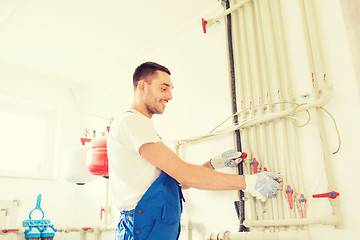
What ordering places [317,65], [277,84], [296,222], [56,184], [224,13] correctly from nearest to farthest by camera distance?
[296,222]
[317,65]
[277,84]
[224,13]
[56,184]

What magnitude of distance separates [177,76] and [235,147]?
0.91 meters

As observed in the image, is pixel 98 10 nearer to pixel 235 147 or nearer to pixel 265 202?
pixel 235 147

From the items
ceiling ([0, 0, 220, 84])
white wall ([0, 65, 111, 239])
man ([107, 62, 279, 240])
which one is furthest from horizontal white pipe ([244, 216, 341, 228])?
white wall ([0, 65, 111, 239])

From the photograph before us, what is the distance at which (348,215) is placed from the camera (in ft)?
5.10

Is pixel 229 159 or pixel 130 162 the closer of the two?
pixel 130 162

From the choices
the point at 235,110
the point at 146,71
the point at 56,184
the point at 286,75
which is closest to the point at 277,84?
the point at 286,75

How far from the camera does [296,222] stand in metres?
1.65

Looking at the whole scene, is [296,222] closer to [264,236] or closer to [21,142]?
[264,236]

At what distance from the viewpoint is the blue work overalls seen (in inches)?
59.7

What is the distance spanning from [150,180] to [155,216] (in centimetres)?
18

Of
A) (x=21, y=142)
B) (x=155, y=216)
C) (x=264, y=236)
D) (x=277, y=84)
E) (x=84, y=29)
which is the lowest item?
(x=264, y=236)

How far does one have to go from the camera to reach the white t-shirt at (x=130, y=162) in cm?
162

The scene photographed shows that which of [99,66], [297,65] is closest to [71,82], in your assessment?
[99,66]

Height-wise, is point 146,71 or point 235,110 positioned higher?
point 146,71
